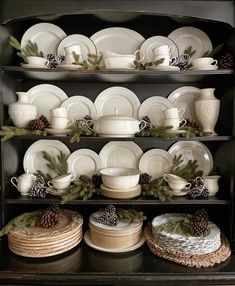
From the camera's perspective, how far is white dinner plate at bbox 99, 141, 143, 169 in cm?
157

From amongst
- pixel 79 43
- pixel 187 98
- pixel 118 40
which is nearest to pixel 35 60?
pixel 79 43

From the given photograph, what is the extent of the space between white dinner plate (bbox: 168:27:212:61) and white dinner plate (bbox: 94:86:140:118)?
14.4 inches

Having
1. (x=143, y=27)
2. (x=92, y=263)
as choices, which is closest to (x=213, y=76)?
(x=143, y=27)

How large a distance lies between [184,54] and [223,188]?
0.74 meters

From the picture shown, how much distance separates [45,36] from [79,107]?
1.39 ft

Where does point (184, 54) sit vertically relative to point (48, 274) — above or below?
above

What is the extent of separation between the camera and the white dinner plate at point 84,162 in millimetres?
1562

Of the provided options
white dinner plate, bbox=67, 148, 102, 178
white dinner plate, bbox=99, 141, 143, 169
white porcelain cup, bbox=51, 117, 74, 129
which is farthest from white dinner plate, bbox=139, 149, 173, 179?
white porcelain cup, bbox=51, 117, 74, 129

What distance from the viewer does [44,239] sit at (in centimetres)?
127

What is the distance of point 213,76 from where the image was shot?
1378 millimetres

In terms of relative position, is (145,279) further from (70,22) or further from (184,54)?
(70,22)

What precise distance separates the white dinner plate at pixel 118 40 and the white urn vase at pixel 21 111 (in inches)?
19.0

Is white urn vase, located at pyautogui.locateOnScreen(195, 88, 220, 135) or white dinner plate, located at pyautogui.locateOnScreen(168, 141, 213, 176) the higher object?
white urn vase, located at pyautogui.locateOnScreen(195, 88, 220, 135)

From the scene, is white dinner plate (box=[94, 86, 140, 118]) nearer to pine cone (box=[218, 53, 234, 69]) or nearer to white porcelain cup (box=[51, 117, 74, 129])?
white porcelain cup (box=[51, 117, 74, 129])
